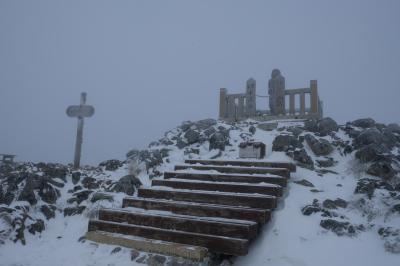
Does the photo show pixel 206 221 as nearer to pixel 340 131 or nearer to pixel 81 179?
pixel 81 179

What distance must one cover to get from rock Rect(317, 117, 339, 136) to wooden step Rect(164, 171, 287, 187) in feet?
13.0

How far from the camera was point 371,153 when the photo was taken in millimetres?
7938

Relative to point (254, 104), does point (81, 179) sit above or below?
below

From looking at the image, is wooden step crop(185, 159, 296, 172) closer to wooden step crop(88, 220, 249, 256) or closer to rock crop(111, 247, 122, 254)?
wooden step crop(88, 220, 249, 256)

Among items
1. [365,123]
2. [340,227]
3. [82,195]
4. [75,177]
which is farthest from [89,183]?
[365,123]

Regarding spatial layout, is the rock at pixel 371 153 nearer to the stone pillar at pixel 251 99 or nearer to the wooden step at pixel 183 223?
the wooden step at pixel 183 223

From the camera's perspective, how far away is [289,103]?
12961mm

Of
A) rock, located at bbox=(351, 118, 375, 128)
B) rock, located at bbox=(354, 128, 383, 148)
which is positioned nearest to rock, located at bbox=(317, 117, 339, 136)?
rock, located at bbox=(351, 118, 375, 128)

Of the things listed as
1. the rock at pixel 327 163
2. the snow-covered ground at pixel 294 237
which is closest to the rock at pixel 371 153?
the snow-covered ground at pixel 294 237

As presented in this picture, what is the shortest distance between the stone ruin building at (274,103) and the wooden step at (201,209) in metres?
7.73

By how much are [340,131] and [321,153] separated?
212 centimetres

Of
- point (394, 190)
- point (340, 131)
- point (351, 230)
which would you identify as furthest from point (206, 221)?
point (340, 131)

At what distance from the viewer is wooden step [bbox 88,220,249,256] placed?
4.81 m

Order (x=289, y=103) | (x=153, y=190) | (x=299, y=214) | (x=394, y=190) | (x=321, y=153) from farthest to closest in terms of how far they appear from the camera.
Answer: (x=289, y=103), (x=321, y=153), (x=153, y=190), (x=394, y=190), (x=299, y=214)
